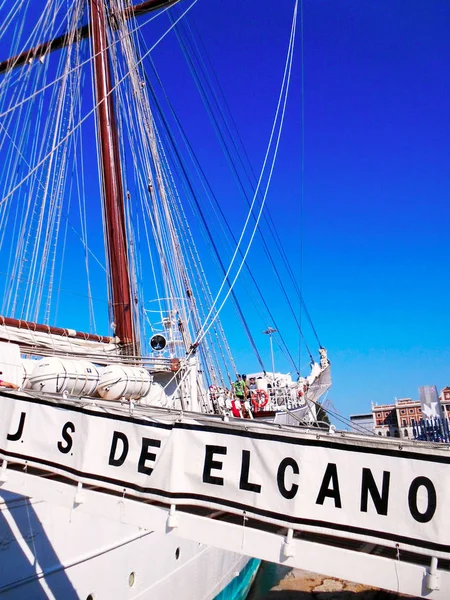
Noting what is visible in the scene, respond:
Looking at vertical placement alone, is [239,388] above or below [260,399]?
above

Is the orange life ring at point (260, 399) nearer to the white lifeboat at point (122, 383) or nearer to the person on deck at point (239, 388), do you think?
the person on deck at point (239, 388)

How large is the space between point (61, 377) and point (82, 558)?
2991 mm

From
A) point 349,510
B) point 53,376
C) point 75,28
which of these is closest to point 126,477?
point 349,510

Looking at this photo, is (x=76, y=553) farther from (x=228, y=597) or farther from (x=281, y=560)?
(x=228, y=597)

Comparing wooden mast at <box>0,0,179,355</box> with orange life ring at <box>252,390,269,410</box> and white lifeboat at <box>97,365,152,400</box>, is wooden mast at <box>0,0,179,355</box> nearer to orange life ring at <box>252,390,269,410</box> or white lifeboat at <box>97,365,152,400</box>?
white lifeboat at <box>97,365,152,400</box>

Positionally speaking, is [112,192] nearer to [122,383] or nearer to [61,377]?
[122,383]

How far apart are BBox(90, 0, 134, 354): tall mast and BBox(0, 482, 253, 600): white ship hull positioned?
5.43 metres

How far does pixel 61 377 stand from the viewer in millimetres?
7930

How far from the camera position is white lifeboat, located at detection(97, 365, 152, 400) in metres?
9.05

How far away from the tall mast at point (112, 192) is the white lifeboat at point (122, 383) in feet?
10.5

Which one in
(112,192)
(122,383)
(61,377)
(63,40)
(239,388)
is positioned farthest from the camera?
(63,40)

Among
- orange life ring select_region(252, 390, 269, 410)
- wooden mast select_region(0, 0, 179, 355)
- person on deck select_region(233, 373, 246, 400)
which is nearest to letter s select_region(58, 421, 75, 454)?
wooden mast select_region(0, 0, 179, 355)

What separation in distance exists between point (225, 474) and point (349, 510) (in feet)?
3.10

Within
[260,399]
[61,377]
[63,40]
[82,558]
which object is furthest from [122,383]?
[63,40]
